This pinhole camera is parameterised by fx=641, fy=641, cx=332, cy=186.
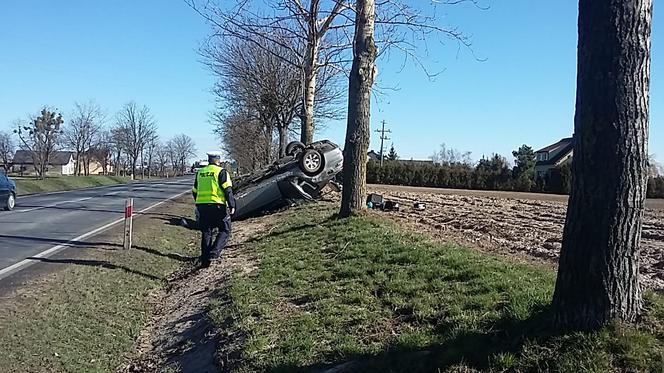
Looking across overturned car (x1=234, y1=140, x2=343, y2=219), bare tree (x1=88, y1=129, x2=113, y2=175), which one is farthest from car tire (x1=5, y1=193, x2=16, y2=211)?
bare tree (x1=88, y1=129, x2=113, y2=175)

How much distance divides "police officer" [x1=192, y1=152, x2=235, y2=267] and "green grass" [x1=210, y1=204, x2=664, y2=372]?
1592 millimetres

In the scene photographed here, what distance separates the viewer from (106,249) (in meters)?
12.7

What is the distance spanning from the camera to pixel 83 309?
8023 mm

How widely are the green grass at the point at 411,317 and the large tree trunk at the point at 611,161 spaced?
220 millimetres

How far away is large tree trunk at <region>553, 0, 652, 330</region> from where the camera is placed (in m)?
4.26

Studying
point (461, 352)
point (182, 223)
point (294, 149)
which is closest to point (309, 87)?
point (294, 149)

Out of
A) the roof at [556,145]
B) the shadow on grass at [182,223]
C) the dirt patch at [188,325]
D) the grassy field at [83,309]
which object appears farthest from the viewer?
the roof at [556,145]

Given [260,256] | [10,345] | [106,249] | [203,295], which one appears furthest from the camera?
[106,249]

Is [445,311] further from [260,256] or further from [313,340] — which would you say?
Answer: [260,256]

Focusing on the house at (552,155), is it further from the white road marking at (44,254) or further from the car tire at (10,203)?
the white road marking at (44,254)

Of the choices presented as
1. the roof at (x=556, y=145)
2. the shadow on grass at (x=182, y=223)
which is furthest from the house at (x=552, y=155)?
the shadow on grass at (x=182, y=223)

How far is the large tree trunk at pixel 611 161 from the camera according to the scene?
4258 mm

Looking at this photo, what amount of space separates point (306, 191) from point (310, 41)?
5160 mm

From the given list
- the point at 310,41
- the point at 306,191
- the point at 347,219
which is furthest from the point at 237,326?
the point at 310,41
